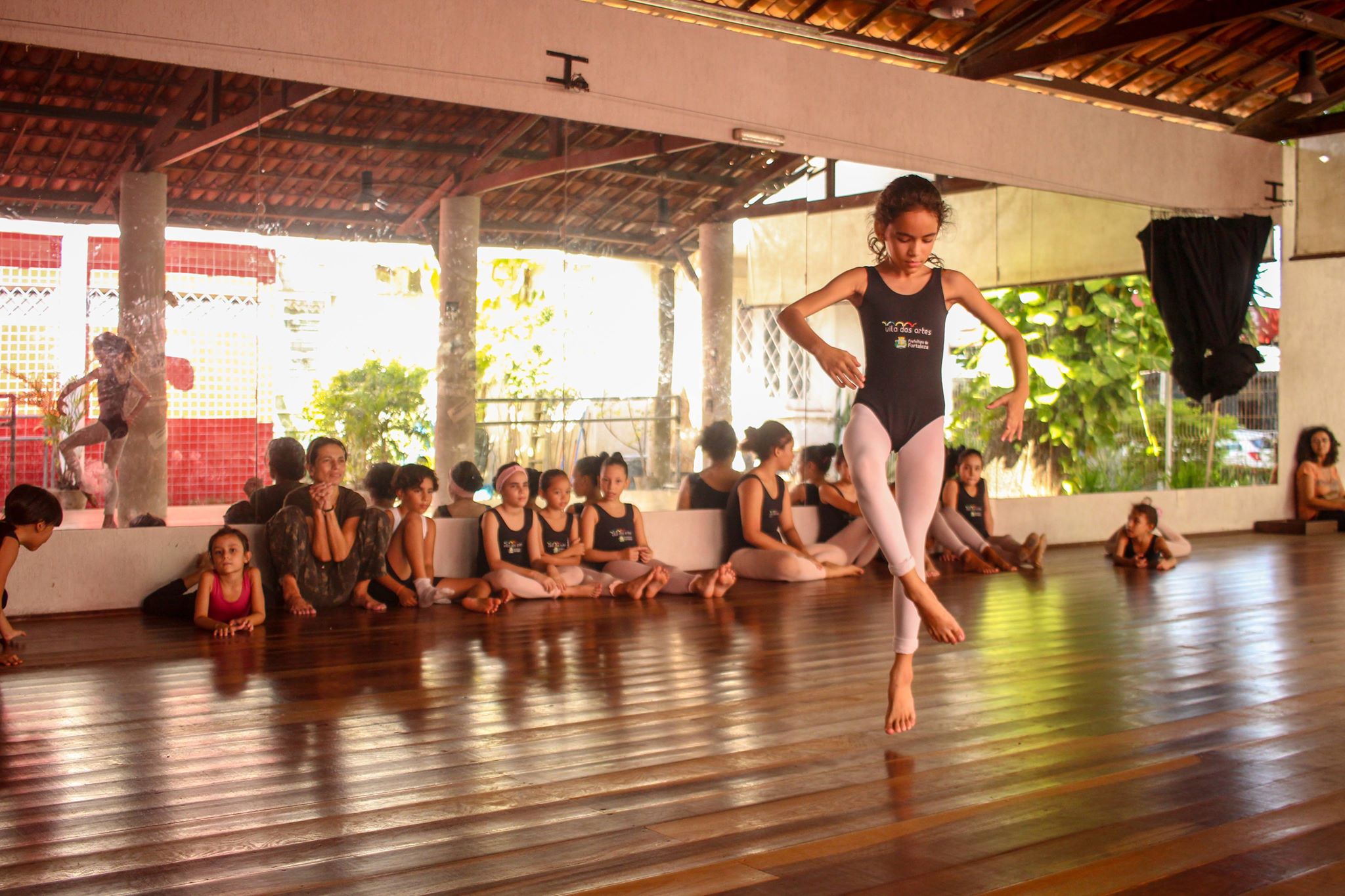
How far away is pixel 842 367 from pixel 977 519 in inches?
224

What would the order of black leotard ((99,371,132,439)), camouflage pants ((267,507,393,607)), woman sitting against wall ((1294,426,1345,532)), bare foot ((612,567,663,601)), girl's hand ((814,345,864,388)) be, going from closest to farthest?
girl's hand ((814,345,864,388)), black leotard ((99,371,132,439)), camouflage pants ((267,507,393,607)), bare foot ((612,567,663,601)), woman sitting against wall ((1294,426,1345,532))

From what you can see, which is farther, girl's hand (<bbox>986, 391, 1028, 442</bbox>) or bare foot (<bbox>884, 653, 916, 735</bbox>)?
girl's hand (<bbox>986, 391, 1028, 442</bbox>)

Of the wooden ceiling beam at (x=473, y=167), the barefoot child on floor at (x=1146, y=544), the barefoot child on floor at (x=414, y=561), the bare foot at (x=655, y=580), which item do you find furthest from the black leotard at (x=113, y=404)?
the barefoot child on floor at (x=1146, y=544)

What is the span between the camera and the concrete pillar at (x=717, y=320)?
7965 mm

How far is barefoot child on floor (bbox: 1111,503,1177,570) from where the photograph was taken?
821 centimetres

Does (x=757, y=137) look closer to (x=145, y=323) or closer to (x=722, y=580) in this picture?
(x=722, y=580)

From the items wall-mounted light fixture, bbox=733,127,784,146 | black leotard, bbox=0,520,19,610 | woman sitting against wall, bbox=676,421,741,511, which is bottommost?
black leotard, bbox=0,520,19,610

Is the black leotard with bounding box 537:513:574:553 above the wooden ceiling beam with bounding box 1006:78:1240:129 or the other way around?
the other way around

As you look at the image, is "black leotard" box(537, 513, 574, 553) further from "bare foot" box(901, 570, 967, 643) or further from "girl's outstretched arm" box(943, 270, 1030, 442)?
"bare foot" box(901, 570, 967, 643)

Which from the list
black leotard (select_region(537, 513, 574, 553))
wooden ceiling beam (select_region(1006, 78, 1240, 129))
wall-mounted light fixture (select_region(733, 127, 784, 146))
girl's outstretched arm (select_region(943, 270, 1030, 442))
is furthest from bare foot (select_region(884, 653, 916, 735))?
wooden ceiling beam (select_region(1006, 78, 1240, 129))

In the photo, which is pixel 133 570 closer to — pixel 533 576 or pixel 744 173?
pixel 533 576

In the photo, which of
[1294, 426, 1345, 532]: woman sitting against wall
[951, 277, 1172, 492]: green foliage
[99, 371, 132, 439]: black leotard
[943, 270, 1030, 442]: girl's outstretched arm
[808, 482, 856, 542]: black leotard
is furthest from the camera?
[1294, 426, 1345, 532]: woman sitting against wall

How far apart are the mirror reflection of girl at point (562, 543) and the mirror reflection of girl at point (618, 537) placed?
0.31ft

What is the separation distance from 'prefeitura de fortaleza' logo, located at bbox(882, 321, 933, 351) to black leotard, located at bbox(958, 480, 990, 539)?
5.19 meters
